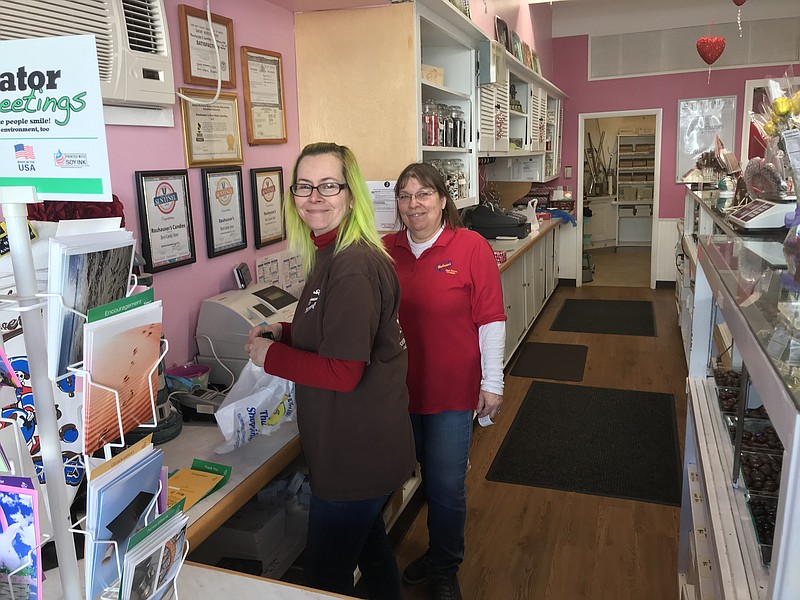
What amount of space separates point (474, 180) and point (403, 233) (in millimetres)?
1770

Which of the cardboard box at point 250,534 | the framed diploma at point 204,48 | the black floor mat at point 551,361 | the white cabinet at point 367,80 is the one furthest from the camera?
the black floor mat at point 551,361

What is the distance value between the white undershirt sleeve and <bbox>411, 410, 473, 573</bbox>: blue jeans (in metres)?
0.14

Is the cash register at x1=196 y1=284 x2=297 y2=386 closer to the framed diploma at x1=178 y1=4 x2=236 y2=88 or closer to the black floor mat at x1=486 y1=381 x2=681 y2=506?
the framed diploma at x1=178 y1=4 x2=236 y2=88

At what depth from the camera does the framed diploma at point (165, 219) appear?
2.10 m

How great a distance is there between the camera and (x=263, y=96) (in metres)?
2.69

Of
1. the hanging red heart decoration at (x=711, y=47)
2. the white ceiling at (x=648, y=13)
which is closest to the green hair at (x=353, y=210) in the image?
the hanging red heart decoration at (x=711, y=47)

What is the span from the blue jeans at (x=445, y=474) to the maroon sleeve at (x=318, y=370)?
0.85 metres

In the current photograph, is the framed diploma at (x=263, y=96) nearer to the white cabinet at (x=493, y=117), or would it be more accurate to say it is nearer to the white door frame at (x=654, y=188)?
the white cabinet at (x=493, y=117)

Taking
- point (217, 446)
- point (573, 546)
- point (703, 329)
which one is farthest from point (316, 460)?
point (573, 546)

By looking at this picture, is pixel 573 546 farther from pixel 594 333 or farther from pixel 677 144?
pixel 677 144

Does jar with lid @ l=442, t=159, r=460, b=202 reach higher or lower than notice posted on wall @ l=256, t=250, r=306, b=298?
higher

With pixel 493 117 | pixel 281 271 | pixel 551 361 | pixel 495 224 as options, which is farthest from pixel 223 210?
pixel 551 361

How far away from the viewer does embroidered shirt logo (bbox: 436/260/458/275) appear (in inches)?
90.6

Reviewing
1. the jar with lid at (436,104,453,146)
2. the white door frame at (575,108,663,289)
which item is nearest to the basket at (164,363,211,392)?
the jar with lid at (436,104,453,146)
